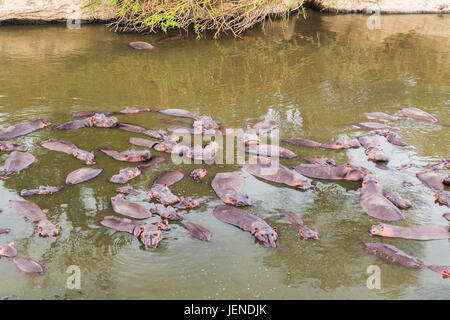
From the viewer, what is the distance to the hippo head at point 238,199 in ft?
19.3

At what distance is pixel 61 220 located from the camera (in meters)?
5.66

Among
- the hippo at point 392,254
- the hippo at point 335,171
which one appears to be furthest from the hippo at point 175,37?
the hippo at point 392,254

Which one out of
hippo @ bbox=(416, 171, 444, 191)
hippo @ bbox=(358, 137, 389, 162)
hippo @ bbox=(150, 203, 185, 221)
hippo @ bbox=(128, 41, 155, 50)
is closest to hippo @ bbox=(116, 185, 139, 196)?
hippo @ bbox=(150, 203, 185, 221)

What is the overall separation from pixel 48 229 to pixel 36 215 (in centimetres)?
39

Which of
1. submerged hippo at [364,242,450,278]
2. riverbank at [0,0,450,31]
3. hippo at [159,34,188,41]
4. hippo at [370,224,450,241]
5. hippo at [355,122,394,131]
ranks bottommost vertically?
submerged hippo at [364,242,450,278]

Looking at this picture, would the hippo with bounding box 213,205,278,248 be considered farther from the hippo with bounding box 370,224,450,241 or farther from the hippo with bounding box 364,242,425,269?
the hippo with bounding box 370,224,450,241

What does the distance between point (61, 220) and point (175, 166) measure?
5.72ft

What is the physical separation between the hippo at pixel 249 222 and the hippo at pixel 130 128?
8.28 feet

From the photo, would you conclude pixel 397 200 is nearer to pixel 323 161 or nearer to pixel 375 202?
pixel 375 202

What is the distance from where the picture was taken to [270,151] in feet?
23.3

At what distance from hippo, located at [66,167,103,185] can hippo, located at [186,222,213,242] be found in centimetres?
173

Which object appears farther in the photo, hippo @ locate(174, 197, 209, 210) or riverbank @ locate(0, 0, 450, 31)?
riverbank @ locate(0, 0, 450, 31)

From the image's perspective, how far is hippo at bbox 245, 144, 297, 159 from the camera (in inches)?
278
